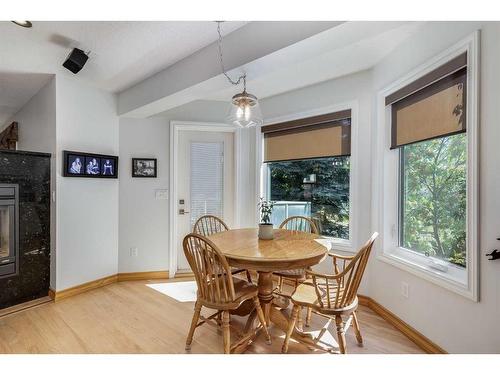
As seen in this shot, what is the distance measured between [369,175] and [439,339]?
4.66 ft

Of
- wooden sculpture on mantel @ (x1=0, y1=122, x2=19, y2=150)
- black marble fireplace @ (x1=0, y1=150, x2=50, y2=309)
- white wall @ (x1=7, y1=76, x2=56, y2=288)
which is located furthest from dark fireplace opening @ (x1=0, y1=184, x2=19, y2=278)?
wooden sculpture on mantel @ (x1=0, y1=122, x2=19, y2=150)

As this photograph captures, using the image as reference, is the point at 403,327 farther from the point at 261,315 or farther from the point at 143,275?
the point at 143,275

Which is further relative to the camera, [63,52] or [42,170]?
[42,170]

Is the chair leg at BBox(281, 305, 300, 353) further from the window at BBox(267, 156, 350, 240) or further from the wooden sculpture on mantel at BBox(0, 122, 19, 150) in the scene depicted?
the wooden sculpture on mantel at BBox(0, 122, 19, 150)

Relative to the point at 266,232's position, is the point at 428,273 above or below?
below

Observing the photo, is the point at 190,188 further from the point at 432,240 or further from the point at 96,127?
the point at 432,240

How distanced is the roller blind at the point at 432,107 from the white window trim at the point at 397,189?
0.06m

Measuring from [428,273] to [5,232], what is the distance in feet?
12.3

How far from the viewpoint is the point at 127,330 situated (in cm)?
212

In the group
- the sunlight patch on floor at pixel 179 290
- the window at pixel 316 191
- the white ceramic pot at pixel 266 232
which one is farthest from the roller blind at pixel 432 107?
the sunlight patch on floor at pixel 179 290

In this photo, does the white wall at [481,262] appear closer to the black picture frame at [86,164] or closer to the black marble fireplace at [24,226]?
the black picture frame at [86,164]

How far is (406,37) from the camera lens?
2100 millimetres

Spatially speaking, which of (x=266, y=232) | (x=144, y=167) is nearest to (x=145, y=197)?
(x=144, y=167)
